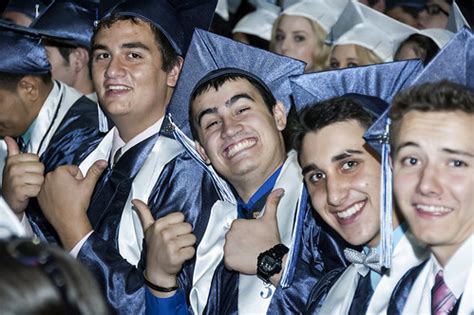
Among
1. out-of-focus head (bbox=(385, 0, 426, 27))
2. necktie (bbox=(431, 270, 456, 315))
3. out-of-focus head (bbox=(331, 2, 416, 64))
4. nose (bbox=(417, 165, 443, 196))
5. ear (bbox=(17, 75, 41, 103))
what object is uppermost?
out-of-focus head (bbox=(385, 0, 426, 27))

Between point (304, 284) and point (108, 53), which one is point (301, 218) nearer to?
point (304, 284)

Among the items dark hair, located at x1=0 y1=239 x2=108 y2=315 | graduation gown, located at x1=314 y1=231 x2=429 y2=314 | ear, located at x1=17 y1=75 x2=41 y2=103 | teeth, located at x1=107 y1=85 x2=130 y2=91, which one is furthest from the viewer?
ear, located at x1=17 y1=75 x2=41 y2=103

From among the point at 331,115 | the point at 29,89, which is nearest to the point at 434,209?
the point at 331,115

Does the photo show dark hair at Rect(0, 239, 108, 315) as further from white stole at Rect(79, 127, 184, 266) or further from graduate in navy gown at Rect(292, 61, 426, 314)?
white stole at Rect(79, 127, 184, 266)

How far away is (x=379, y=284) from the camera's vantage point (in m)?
3.01

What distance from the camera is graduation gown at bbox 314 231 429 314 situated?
299cm

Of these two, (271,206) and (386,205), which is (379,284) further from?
(271,206)

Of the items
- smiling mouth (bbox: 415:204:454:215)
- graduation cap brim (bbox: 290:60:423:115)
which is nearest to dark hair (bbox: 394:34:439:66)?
graduation cap brim (bbox: 290:60:423:115)

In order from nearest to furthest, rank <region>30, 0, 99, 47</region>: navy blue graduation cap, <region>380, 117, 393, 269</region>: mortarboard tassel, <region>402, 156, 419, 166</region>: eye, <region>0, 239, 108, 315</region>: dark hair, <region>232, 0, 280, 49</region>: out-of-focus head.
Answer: <region>0, 239, 108, 315</region>: dark hair, <region>402, 156, 419, 166</region>: eye, <region>380, 117, 393, 269</region>: mortarboard tassel, <region>30, 0, 99, 47</region>: navy blue graduation cap, <region>232, 0, 280, 49</region>: out-of-focus head

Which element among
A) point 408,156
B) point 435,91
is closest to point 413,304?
point 408,156

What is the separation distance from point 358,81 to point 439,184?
0.78m

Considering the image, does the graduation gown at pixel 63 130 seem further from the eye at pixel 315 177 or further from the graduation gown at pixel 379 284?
the graduation gown at pixel 379 284

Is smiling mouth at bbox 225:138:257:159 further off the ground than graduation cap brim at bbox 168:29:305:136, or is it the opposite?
graduation cap brim at bbox 168:29:305:136

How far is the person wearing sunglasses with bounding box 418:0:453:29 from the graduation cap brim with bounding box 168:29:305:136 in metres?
2.04
